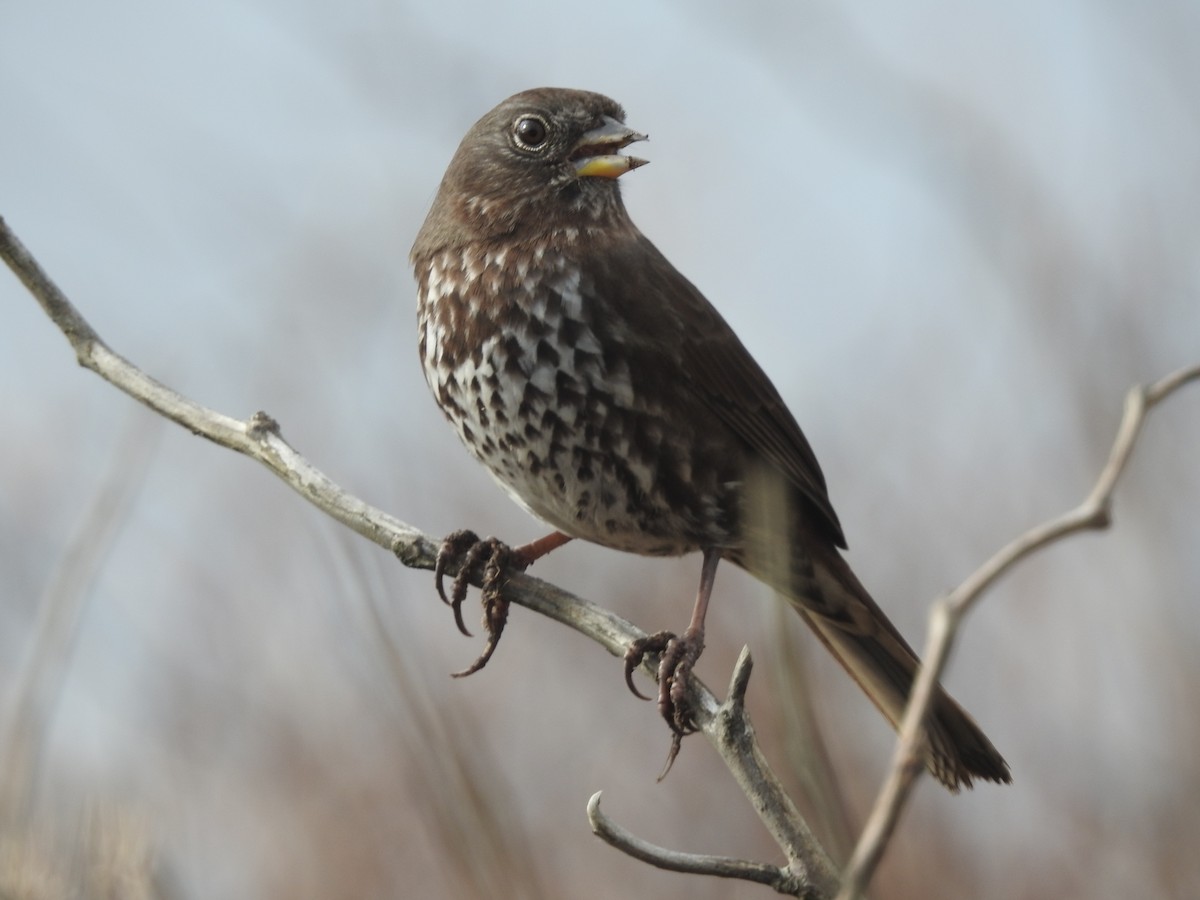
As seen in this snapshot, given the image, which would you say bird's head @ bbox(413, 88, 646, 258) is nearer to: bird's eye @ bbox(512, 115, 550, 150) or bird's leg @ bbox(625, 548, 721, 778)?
bird's eye @ bbox(512, 115, 550, 150)

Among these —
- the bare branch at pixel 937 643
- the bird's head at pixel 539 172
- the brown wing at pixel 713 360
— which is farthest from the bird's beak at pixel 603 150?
the bare branch at pixel 937 643

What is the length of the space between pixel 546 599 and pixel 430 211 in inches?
69.2

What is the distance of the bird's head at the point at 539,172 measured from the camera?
4.17 metres

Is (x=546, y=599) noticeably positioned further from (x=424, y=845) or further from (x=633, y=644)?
(x=424, y=845)

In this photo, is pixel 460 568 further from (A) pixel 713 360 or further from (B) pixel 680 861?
(B) pixel 680 861

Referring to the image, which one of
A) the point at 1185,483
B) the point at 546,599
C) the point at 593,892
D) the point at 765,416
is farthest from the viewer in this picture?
the point at 593,892

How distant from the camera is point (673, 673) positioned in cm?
357

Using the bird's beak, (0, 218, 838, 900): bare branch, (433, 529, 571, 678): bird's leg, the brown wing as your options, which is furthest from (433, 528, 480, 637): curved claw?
the bird's beak

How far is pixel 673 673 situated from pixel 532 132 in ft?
5.47

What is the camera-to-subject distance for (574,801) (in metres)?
6.75

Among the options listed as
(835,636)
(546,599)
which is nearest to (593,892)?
(835,636)

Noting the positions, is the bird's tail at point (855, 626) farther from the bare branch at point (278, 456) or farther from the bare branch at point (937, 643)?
the bare branch at point (937, 643)

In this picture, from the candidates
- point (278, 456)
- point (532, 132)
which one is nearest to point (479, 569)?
point (278, 456)

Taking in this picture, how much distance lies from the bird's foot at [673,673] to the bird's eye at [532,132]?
1515mm
